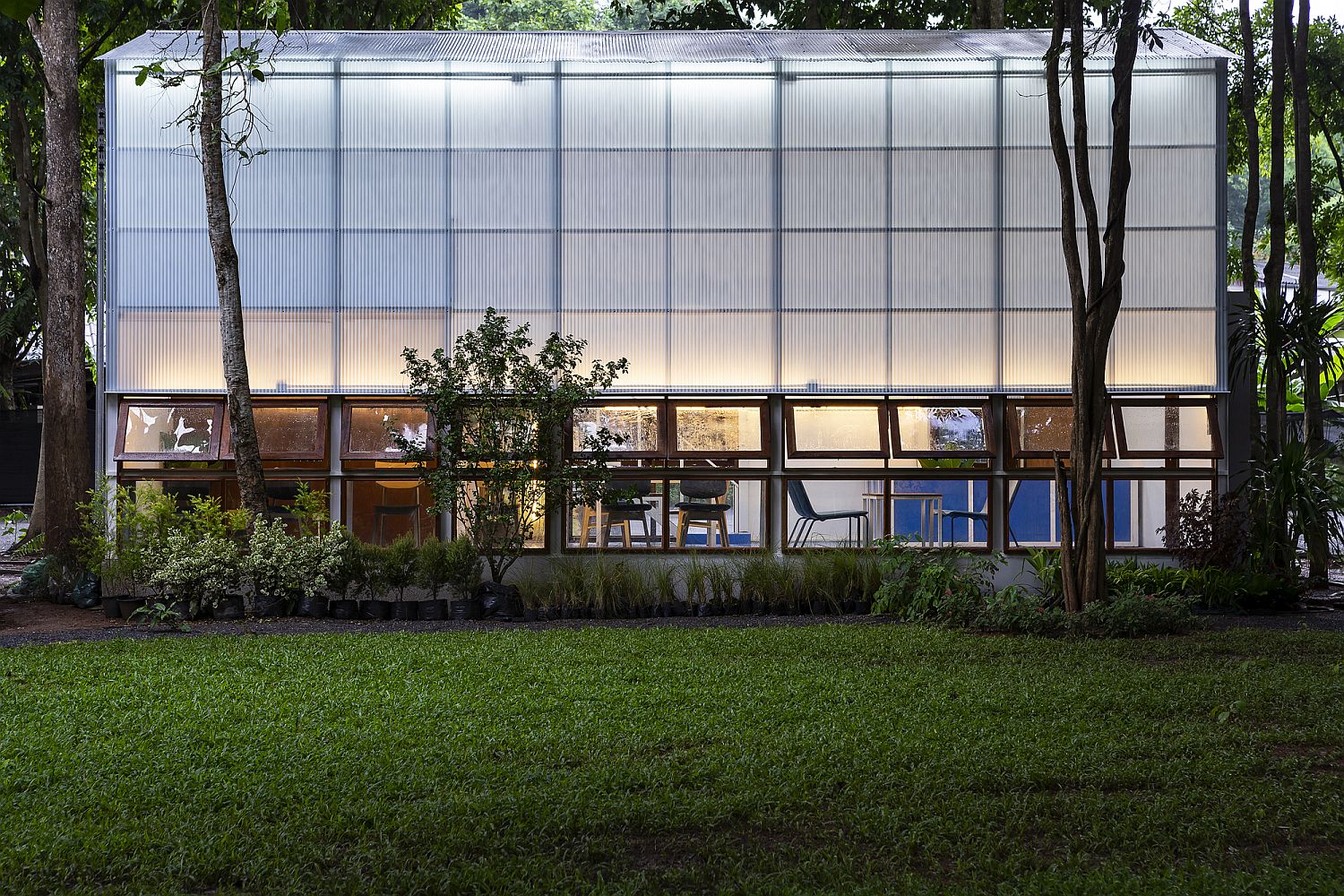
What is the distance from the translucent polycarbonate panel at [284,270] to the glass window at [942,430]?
5.73 meters

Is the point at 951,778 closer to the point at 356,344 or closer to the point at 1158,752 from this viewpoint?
the point at 1158,752

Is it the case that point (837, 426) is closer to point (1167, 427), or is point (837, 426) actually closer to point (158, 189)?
point (1167, 427)

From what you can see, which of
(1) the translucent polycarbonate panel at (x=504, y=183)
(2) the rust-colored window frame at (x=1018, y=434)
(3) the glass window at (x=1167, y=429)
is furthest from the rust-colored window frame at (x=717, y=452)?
(3) the glass window at (x=1167, y=429)

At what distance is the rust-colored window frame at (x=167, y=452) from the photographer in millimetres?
10984

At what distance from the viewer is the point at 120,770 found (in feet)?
15.8

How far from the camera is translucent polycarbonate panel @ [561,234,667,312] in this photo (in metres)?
11.4

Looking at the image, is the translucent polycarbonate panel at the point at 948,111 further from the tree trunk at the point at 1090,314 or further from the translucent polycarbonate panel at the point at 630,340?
the translucent polycarbonate panel at the point at 630,340

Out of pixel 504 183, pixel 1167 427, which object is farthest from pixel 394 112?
pixel 1167 427

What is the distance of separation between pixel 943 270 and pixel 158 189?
7760 mm

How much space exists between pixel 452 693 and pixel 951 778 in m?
2.90

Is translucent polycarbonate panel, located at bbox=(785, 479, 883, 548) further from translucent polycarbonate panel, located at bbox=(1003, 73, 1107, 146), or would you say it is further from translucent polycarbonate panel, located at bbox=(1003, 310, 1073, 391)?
translucent polycarbonate panel, located at bbox=(1003, 73, 1107, 146)

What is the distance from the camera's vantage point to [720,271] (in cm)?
1141

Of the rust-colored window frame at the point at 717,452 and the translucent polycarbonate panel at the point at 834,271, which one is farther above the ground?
the translucent polycarbonate panel at the point at 834,271

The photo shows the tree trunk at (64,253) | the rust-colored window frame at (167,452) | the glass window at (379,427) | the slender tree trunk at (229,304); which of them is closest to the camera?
the slender tree trunk at (229,304)
